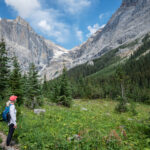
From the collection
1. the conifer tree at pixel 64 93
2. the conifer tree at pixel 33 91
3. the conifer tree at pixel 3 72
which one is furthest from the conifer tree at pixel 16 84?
the conifer tree at pixel 64 93

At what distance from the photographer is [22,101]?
20.0 metres

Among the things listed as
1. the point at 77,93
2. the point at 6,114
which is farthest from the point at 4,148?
the point at 77,93

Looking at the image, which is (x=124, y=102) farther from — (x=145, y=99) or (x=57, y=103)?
(x=145, y=99)

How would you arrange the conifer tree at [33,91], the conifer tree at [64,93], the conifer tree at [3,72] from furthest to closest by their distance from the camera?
the conifer tree at [64,93] → the conifer tree at [3,72] → the conifer tree at [33,91]

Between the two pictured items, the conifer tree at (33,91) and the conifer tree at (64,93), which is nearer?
the conifer tree at (33,91)

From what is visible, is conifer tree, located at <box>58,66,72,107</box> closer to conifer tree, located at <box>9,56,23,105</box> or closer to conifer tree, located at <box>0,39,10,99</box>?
conifer tree, located at <box>9,56,23,105</box>

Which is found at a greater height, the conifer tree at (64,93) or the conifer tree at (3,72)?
the conifer tree at (3,72)

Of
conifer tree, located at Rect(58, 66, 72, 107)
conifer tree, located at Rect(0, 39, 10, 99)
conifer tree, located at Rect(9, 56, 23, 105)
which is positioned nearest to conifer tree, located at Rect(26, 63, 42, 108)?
conifer tree, located at Rect(9, 56, 23, 105)

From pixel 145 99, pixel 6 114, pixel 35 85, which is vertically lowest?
pixel 145 99

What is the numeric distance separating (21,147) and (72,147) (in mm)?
2549

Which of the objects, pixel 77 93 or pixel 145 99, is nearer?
pixel 145 99

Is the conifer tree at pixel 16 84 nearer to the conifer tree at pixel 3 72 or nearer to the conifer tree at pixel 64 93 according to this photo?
the conifer tree at pixel 3 72

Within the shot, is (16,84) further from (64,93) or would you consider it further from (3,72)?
(64,93)

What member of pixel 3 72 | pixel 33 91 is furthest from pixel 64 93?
pixel 3 72
